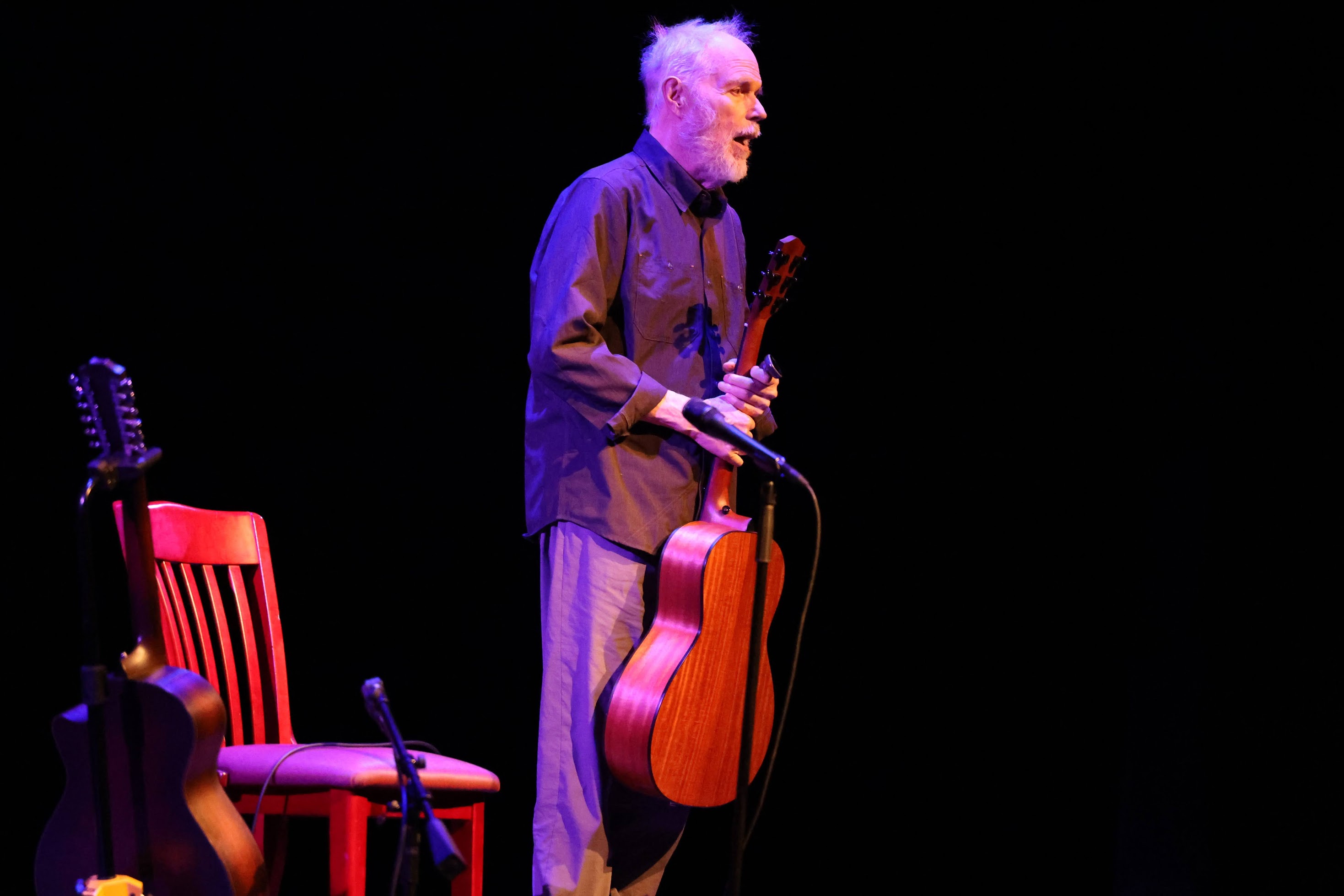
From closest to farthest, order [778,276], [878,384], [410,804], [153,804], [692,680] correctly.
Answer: [410,804] → [153,804] → [692,680] → [778,276] → [878,384]

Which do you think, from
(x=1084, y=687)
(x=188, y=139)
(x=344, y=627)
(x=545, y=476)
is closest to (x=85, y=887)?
(x=545, y=476)

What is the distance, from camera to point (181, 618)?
2.31m

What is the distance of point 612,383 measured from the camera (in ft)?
7.40

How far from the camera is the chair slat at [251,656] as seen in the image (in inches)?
95.9

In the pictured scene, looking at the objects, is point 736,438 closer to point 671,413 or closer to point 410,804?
point 671,413

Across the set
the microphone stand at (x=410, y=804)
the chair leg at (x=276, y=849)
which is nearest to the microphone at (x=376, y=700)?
the microphone stand at (x=410, y=804)

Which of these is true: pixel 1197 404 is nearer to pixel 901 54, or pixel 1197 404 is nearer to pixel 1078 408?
pixel 1078 408

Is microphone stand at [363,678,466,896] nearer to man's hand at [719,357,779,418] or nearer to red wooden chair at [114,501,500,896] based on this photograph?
red wooden chair at [114,501,500,896]

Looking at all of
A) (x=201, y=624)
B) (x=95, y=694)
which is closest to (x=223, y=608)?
(x=201, y=624)

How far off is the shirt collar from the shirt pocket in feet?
0.53

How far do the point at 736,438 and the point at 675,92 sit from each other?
1.07 meters

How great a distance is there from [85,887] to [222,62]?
217 centimetres

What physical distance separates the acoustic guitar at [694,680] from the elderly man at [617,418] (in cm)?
9

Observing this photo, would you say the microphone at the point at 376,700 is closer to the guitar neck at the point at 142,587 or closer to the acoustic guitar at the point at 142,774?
the acoustic guitar at the point at 142,774
